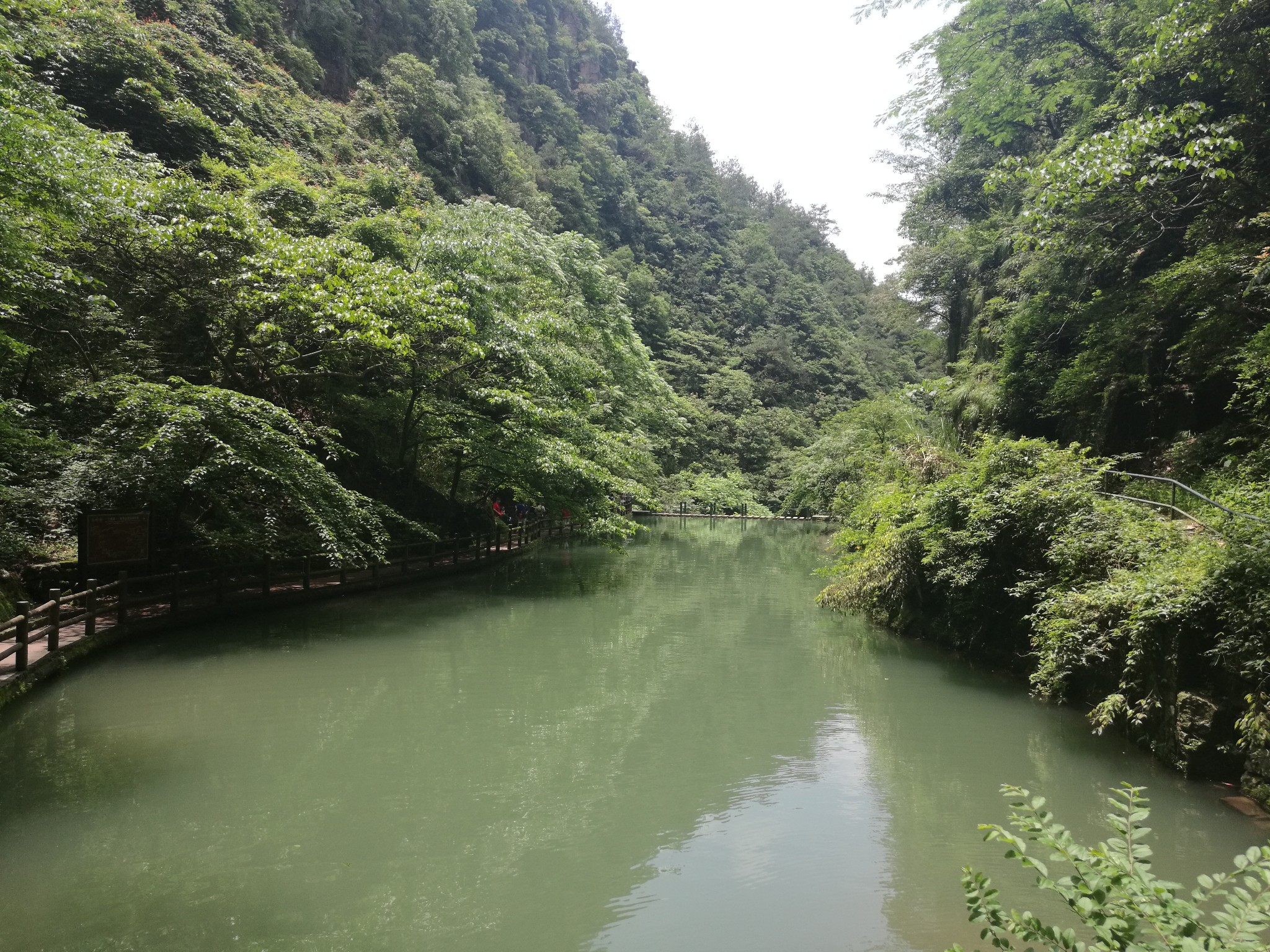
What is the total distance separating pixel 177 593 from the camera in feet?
36.3

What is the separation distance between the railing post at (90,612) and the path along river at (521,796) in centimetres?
47

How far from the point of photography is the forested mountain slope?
35.7 feet

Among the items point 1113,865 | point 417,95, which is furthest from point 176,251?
point 417,95

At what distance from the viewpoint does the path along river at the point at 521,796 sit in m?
4.45

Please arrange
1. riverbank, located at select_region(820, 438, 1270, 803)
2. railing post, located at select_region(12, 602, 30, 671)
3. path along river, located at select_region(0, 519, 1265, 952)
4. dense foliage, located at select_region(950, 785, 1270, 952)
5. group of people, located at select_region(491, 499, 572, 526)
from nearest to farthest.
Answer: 1. dense foliage, located at select_region(950, 785, 1270, 952)
2. path along river, located at select_region(0, 519, 1265, 952)
3. riverbank, located at select_region(820, 438, 1270, 803)
4. railing post, located at select_region(12, 602, 30, 671)
5. group of people, located at select_region(491, 499, 572, 526)

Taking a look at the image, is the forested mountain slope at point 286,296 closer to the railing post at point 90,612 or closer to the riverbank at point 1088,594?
the railing post at point 90,612

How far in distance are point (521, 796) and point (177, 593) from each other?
791 centimetres

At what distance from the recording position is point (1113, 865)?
7.55ft

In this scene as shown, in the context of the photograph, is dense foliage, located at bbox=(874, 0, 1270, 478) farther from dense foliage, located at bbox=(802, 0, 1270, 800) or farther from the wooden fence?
the wooden fence

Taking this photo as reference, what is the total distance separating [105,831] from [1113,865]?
6.35 metres

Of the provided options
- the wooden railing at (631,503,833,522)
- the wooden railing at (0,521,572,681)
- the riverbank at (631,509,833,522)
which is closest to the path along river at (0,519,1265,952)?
the wooden railing at (0,521,572,681)

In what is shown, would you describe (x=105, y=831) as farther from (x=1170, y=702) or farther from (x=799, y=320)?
(x=799, y=320)

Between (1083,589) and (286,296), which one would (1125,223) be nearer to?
(1083,589)

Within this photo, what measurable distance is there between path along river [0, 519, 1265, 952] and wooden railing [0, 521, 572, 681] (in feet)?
1.98
